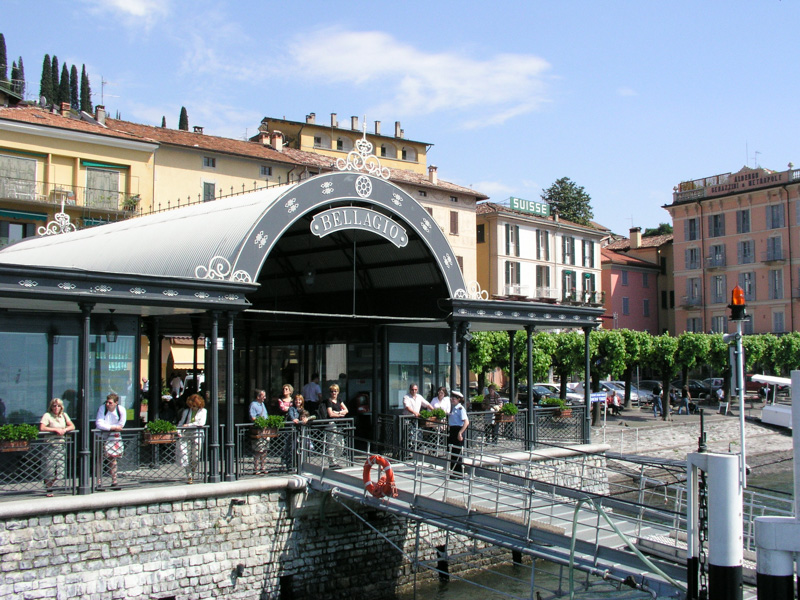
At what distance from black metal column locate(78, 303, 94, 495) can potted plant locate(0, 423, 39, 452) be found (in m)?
0.78

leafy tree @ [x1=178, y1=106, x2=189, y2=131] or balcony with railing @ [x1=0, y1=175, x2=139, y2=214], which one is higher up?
leafy tree @ [x1=178, y1=106, x2=189, y2=131]

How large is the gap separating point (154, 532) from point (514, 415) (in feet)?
32.2

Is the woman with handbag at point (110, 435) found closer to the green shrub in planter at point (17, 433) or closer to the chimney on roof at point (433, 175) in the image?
the green shrub in planter at point (17, 433)

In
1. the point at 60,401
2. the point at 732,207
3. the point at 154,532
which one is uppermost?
the point at 732,207

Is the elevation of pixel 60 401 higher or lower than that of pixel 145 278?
lower

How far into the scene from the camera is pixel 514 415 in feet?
66.5

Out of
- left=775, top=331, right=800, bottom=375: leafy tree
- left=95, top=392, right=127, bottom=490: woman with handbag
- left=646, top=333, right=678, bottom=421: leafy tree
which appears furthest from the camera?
left=775, top=331, right=800, bottom=375: leafy tree

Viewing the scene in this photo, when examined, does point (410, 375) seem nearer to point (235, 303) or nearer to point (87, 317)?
point (235, 303)

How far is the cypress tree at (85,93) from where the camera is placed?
104 metres

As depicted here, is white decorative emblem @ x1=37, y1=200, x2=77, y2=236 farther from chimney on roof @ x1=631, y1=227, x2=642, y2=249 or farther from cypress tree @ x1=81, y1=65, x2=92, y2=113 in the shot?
cypress tree @ x1=81, y1=65, x2=92, y2=113

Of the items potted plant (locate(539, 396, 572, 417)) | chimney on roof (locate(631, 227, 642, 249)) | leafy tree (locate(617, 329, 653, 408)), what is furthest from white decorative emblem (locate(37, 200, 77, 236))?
chimney on roof (locate(631, 227, 642, 249))

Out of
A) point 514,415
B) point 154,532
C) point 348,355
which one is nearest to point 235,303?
point 154,532

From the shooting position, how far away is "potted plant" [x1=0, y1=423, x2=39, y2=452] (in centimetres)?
1251

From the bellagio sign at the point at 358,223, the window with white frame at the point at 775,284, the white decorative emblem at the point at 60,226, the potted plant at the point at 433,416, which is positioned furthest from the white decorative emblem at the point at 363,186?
the window with white frame at the point at 775,284
